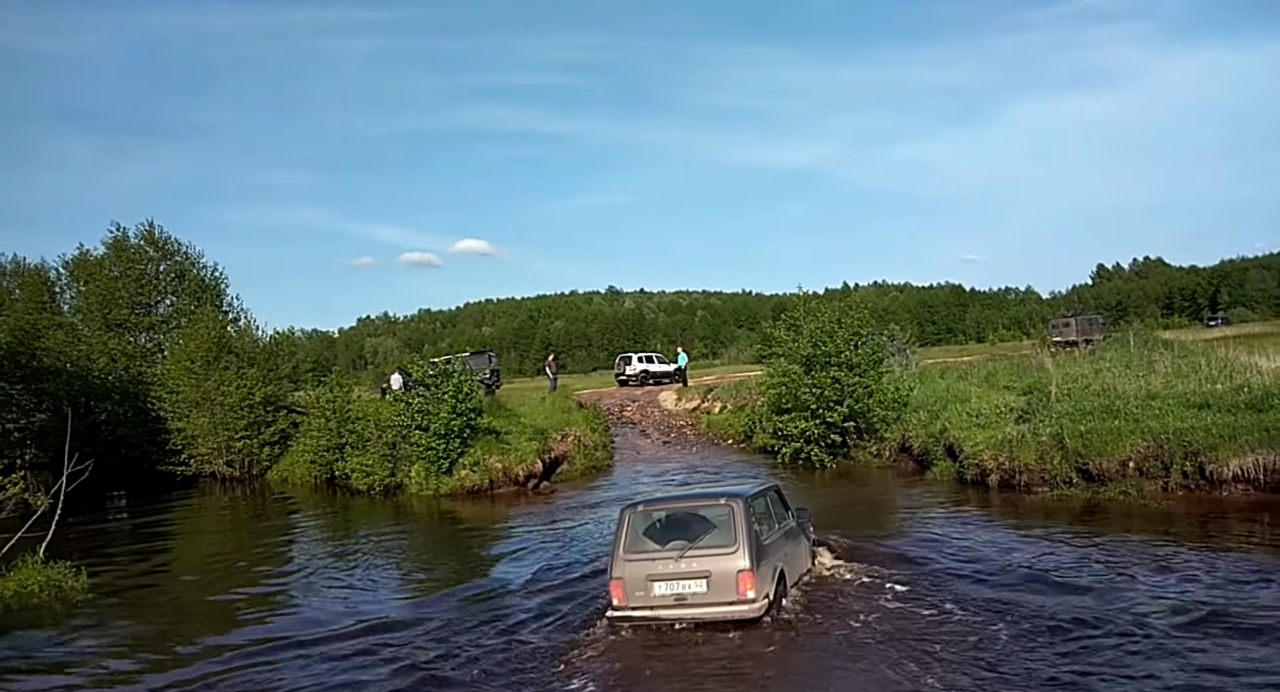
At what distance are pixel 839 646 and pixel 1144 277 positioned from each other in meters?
129

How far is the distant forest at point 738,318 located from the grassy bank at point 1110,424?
185 feet

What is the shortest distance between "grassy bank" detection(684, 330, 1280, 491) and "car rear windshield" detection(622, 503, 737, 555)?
535 inches

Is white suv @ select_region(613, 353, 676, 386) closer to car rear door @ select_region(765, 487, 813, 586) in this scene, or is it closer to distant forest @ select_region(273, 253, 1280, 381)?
distant forest @ select_region(273, 253, 1280, 381)

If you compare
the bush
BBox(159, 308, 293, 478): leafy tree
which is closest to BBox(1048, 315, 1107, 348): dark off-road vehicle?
the bush

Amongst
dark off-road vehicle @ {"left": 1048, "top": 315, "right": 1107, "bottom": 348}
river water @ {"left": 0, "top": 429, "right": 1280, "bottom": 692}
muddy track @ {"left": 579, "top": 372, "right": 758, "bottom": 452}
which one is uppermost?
dark off-road vehicle @ {"left": 1048, "top": 315, "right": 1107, "bottom": 348}

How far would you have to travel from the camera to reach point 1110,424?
943 inches

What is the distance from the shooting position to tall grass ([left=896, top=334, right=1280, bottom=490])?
2152 cm

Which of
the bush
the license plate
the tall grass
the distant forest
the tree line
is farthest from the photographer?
the distant forest

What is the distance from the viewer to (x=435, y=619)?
1573cm

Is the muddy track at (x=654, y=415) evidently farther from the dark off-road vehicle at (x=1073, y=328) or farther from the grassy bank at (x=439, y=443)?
the dark off-road vehicle at (x=1073, y=328)

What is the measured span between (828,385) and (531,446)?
8801 mm

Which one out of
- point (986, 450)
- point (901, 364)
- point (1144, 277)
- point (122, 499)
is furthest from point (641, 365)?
point (1144, 277)

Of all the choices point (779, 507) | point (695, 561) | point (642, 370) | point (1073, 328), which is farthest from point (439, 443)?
point (1073, 328)

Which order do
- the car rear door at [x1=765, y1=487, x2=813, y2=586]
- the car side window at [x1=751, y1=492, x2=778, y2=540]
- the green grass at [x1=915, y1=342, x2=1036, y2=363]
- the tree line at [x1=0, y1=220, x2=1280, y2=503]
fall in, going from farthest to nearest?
1. the green grass at [x1=915, y1=342, x2=1036, y2=363]
2. the tree line at [x1=0, y1=220, x2=1280, y2=503]
3. the car rear door at [x1=765, y1=487, x2=813, y2=586]
4. the car side window at [x1=751, y1=492, x2=778, y2=540]
